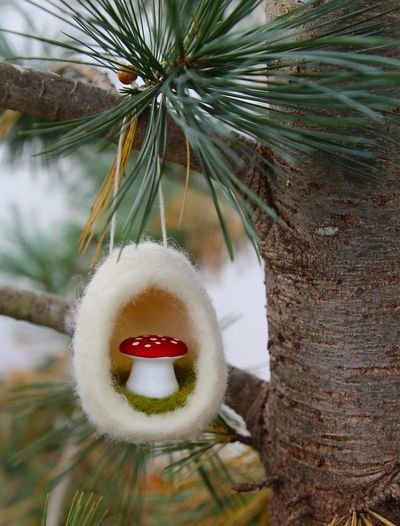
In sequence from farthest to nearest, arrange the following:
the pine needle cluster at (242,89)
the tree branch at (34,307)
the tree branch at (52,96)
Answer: the tree branch at (34,307)
the tree branch at (52,96)
the pine needle cluster at (242,89)

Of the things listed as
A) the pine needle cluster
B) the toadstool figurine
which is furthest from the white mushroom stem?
the pine needle cluster

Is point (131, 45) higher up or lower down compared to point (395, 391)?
higher up

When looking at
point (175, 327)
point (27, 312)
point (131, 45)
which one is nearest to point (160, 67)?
point (131, 45)

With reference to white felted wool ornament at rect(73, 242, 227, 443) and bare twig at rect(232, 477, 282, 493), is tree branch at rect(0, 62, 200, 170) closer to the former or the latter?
white felted wool ornament at rect(73, 242, 227, 443)

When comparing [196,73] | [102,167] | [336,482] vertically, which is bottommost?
[336,482]

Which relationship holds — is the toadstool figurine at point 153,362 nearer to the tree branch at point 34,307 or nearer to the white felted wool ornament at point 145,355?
the white felted wool ornament at point 145,355

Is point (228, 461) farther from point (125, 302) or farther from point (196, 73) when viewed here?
point (196, 73)

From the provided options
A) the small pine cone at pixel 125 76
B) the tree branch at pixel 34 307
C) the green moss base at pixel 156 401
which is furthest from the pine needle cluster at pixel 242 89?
the tree branch at pixel 34 307

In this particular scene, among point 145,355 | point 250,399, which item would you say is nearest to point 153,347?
point 145,355
